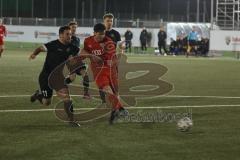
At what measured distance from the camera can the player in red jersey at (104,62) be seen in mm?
11047

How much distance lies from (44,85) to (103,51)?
1.37m

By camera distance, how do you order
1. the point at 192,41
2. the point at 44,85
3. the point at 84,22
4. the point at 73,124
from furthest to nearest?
the point at 84,22 < the point at 192,41 < the point at 44,85 < the point at 73,124

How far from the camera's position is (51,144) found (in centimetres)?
852

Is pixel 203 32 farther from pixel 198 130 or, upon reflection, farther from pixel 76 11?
pixel 198 130

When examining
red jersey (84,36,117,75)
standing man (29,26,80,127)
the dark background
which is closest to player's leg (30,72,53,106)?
standing man (29,26,80,127)

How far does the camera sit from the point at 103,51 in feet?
36.7

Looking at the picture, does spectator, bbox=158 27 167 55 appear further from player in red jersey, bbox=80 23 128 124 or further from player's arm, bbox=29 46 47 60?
player's arm, bbox=29 46 47 60

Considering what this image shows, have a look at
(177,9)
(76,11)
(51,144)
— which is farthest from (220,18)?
(51,144)

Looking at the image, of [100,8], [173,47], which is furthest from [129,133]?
[100,8]

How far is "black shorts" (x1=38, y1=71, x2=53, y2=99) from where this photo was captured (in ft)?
37.0

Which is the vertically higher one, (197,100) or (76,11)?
(76,11)

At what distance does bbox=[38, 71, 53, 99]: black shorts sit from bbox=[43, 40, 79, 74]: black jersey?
37cm

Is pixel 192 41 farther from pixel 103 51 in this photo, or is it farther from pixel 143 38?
pixel 103 51

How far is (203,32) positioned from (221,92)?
91.2 feet
